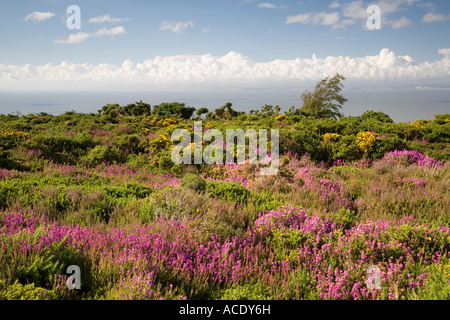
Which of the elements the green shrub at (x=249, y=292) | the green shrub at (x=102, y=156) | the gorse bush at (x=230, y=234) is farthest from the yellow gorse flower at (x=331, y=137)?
the green shrub at (x=249, y=292)

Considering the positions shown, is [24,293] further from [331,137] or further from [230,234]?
[331,137]

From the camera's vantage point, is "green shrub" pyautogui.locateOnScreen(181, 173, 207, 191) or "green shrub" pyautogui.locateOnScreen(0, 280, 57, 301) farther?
"green shrub" pyautogui.locateOnScreen(181, 173, 207, 191)

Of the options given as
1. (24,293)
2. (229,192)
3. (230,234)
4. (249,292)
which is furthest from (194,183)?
(24,293)

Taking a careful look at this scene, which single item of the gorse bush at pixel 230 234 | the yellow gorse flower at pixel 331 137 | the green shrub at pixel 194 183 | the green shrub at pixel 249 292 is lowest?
the green shrub at pixel 249 292

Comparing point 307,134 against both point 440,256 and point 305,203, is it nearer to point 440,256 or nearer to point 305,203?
point 305,203

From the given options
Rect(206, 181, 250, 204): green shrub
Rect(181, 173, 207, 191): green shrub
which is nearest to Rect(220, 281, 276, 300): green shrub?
Rect(206, 181, 250, 204): green shrub

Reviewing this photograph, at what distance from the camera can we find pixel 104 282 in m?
3.47

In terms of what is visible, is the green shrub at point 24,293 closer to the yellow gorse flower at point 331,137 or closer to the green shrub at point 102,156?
the green shrub at point 102,156

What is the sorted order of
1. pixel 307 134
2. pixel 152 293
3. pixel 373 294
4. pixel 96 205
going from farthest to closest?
pixel 307 134 → pixel 96 205 → pixel 373 294 → pixel 152 293

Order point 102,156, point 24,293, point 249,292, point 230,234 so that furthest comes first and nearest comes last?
point 102,156 < point 230,234 < point 249,292 < point 24,293

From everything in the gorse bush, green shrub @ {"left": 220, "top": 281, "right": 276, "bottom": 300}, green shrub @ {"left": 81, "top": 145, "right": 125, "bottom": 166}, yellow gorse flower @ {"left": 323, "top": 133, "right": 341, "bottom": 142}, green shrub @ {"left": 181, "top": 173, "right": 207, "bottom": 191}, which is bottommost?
green shrub @ {"left": 220, "top": 281, "right": 276, "bottom": 300}

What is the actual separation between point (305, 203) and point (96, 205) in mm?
4509

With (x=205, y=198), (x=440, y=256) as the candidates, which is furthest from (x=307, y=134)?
(x=440, y=256)

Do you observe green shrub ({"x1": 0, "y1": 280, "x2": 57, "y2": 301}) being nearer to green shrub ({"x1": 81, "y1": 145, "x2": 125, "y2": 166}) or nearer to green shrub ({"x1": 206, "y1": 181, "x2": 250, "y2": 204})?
green shrub ({"x1": 206, "y1": 181, "x2": 250, "y2": 204})
